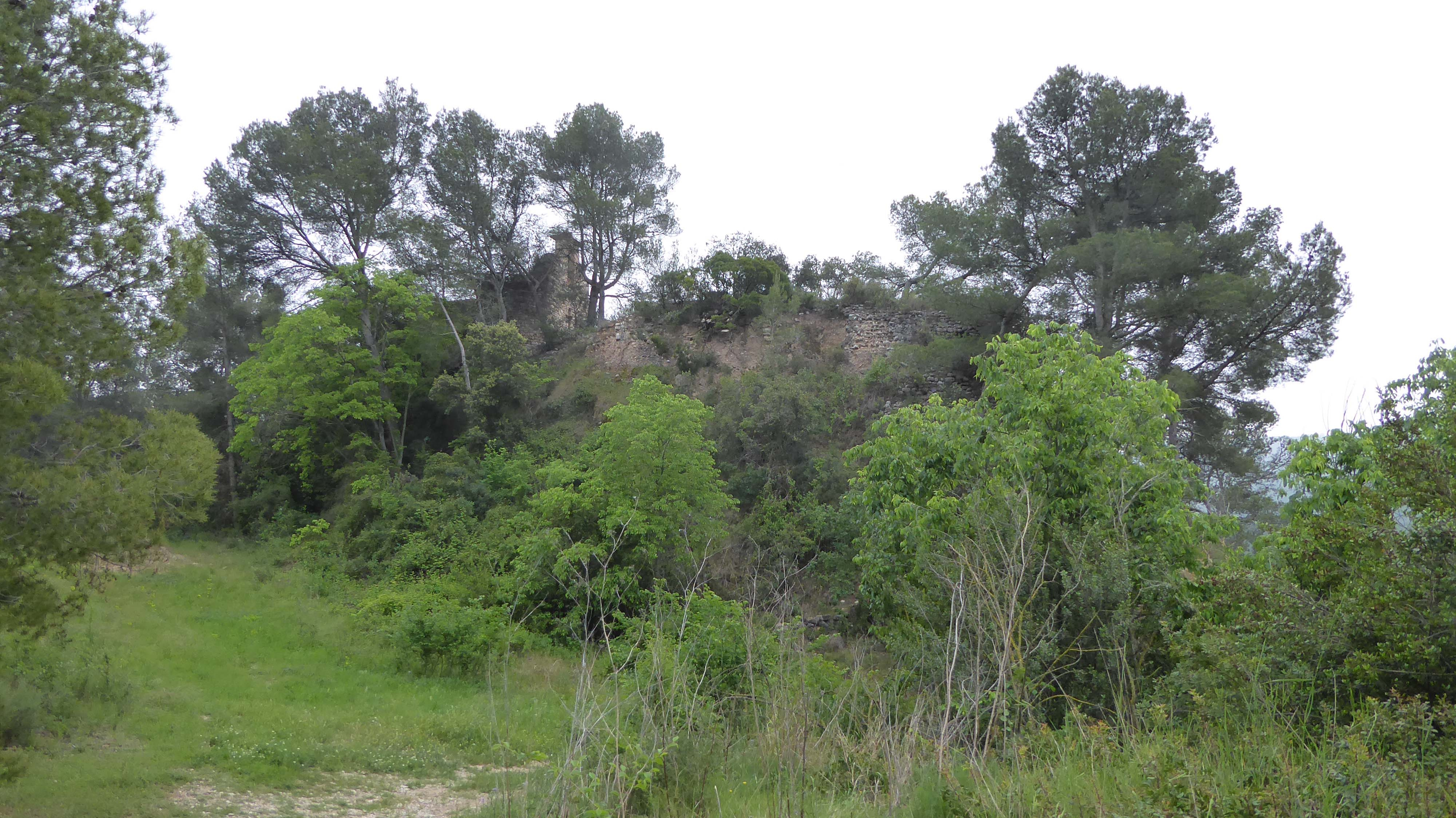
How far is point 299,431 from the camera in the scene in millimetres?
25625

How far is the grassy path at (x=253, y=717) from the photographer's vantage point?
8.30 m

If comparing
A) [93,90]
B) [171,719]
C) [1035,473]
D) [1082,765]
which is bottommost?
[171,719]

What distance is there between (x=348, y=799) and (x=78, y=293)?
5417 millimetres

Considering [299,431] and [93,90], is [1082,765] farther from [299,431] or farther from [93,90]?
[299,431]

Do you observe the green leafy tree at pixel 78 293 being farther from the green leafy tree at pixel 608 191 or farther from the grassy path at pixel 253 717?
the green leafy tree at pixel 608 191

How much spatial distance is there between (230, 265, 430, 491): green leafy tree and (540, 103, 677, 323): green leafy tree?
20.3ft

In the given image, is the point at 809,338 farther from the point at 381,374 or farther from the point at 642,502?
the point at 381,374

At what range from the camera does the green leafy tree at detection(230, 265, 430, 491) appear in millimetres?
24391

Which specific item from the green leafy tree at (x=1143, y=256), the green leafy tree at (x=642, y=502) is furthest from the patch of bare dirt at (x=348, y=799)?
the green leafy tree at (x=1143, y=256)

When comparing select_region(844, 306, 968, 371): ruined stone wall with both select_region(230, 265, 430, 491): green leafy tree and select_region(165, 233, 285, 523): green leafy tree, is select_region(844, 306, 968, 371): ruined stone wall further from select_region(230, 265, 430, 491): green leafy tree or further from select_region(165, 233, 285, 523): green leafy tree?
select_region(165, 233, 285, 523): green leafy tree

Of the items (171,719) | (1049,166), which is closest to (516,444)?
(171,719)

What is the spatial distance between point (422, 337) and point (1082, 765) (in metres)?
25.8

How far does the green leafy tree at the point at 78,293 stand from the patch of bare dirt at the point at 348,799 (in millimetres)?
2387

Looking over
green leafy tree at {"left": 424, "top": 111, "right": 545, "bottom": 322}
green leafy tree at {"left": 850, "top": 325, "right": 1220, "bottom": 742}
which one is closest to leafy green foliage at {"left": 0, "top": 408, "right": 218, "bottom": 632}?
green leafy tree at {"left": 850, "top": 325, "right": 1220, "bottom": 742}
